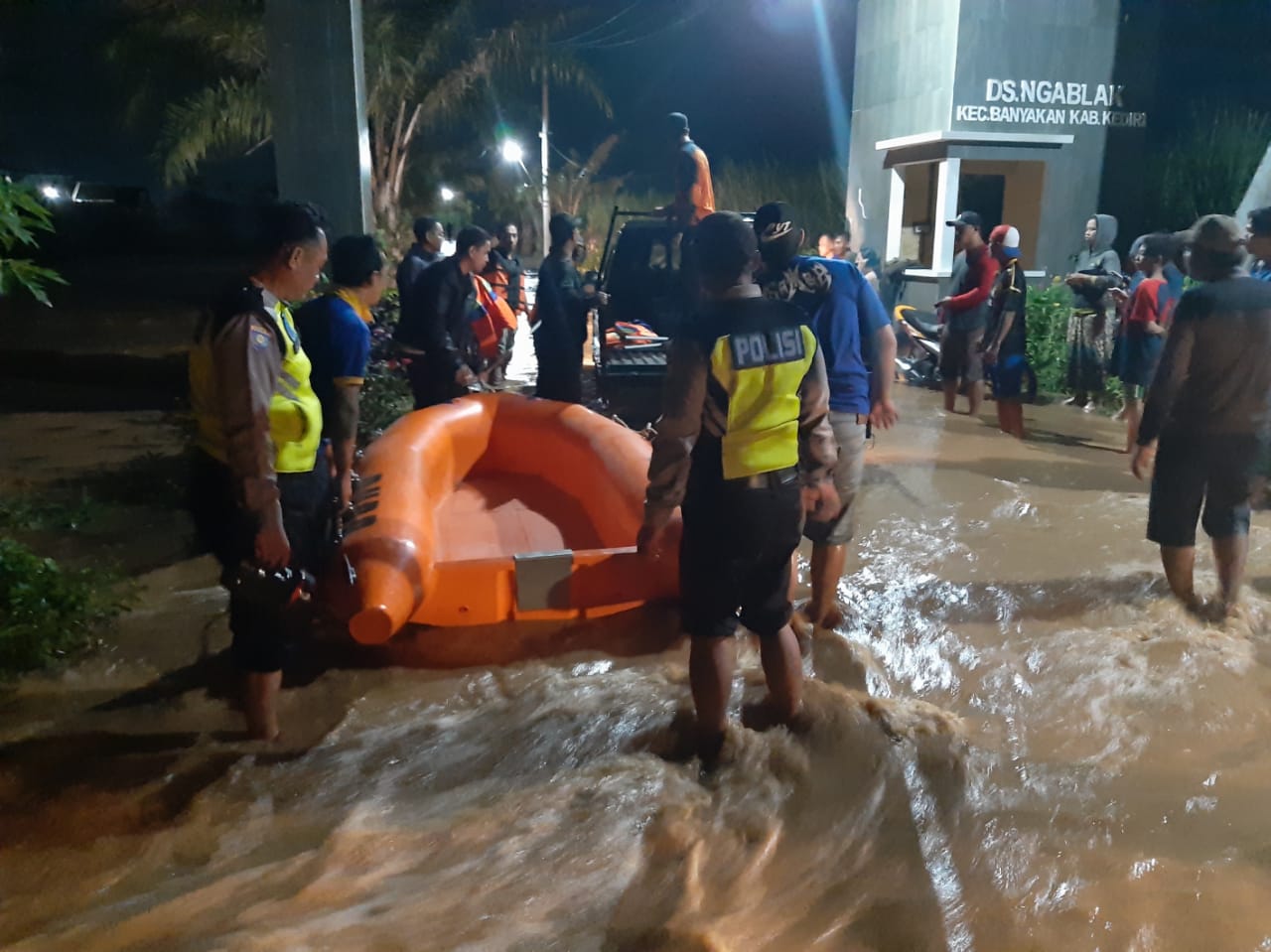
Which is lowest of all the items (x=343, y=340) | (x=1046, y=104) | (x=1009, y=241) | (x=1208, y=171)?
(x=343, y=340)

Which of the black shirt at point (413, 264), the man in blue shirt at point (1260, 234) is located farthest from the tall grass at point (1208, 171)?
the black shirt at point (413, 264)

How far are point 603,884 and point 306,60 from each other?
8427 millimetres

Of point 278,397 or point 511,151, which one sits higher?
point 511,151

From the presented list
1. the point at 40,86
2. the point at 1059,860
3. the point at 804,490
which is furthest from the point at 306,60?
the point at 40,86

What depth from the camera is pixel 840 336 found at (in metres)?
3.94

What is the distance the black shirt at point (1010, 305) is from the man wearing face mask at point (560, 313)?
2832 mm

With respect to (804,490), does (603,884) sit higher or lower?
lower

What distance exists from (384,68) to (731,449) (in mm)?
14651

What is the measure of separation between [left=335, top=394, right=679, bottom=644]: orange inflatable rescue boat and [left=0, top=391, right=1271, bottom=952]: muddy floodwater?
301mm

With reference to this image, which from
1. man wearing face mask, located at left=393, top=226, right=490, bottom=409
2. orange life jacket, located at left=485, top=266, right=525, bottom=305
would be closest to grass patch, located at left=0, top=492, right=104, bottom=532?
man wearing face mask, located at left=393, top=226, right=490, bottom=409

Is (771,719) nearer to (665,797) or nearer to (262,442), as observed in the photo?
(665,797)

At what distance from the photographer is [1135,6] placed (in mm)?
12289

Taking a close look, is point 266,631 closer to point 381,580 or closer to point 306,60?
point 381,580

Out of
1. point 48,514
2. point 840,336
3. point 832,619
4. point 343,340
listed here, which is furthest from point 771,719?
point 48,514
